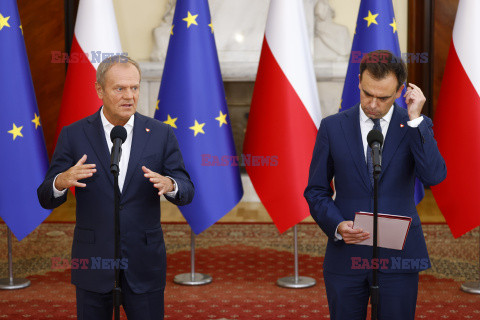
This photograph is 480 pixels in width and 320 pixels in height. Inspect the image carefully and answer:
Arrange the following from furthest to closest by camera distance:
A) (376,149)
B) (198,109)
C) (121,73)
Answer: (198,109)
(121,73)
(376,149)

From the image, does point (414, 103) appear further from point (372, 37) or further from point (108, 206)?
point (372, 37)

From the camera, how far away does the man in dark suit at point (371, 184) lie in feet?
7.70

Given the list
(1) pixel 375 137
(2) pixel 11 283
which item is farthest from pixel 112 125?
(2) pixel 11 283

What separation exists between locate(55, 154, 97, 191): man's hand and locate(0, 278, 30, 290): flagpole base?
2.70 meters

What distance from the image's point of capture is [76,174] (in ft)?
7.50

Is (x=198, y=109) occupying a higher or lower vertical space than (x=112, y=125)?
higher

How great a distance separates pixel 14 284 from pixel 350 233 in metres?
3.34

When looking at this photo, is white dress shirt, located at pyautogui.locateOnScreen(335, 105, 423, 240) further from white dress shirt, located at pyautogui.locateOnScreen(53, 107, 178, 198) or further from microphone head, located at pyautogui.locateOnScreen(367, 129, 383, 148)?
white dress shirt, located at pyautogui.locateOnScreen(53, 107, 178, 198)

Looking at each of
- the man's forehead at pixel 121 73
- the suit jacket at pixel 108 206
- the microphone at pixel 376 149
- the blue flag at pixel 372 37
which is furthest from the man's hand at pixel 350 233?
the blue flag at pixel 372 37

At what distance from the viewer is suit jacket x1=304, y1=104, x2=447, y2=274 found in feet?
7.86

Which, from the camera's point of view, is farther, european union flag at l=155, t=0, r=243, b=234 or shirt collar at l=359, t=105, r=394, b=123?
european union flag at l=155, t=0, r=243, b=234

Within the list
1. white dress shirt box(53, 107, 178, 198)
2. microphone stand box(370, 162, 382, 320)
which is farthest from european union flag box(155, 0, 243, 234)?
microphone stand box(370, 162, 382, 320)

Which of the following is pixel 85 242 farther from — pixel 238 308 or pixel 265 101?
pixel 265 101

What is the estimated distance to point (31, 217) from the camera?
4613 millimetres
